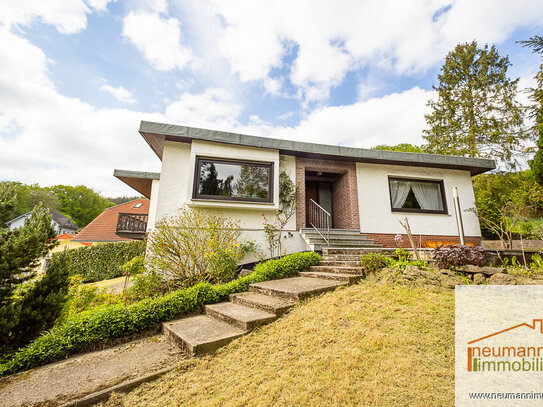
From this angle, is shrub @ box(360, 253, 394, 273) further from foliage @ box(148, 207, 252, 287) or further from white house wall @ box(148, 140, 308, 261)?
foliage @ box(148, 207, 252, 287)

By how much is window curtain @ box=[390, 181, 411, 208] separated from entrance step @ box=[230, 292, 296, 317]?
241 inches

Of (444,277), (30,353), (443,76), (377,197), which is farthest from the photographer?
(443,76)

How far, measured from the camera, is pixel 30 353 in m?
2.53

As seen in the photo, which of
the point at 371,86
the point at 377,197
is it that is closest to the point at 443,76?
the point at 371,86

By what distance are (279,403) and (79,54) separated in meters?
9.25

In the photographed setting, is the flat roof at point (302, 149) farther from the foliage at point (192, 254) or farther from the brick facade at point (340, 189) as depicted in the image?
the foliage at point (192, 254)

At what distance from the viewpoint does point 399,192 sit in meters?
8.12

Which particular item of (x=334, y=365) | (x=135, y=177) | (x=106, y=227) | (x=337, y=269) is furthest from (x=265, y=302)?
(x=106, y=227)

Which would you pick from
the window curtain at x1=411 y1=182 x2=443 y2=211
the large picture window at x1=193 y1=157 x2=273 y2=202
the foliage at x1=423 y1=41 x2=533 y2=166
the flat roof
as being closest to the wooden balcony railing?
the flat roof

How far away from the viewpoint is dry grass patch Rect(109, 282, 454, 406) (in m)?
1.68

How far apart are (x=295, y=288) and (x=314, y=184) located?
579 cm

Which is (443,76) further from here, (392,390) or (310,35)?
(392,390)

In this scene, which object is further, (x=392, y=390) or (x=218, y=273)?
(x=218, y=273)

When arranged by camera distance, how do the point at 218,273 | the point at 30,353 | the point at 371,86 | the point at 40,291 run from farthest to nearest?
the point at 371,86 → the point at 218,273 → the point at 40,291 → the point at 30,353
